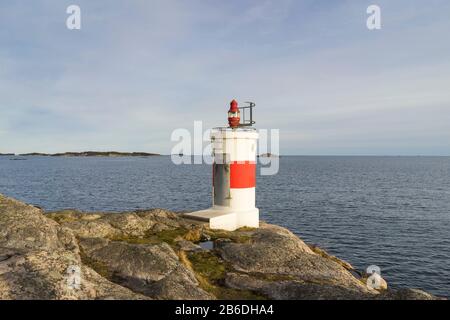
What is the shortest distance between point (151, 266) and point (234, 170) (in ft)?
40.2

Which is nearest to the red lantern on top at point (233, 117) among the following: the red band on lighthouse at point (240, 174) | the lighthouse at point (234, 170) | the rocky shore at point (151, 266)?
the lighthouse at point (234, 170)

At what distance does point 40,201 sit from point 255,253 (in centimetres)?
6039

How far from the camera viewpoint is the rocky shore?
925cm

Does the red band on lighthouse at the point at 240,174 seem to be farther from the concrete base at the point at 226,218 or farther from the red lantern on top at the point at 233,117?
the red lantern on top at the point at 233,117

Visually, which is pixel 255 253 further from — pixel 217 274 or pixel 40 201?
pixel 40 201

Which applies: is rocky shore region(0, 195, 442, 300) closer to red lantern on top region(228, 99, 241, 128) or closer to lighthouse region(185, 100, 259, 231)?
lighthouse region(185, 100, 259, 231)

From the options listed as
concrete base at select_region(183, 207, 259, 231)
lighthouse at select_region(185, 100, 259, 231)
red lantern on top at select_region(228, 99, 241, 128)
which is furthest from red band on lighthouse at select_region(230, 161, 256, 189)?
red lantern on top at select_region(228, 99, 241, 128)

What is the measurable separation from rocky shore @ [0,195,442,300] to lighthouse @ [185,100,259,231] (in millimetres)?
4886

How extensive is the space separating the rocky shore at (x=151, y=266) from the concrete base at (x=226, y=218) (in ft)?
8.98

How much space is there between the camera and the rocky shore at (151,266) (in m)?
9.25

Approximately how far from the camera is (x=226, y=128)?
2319 cm
